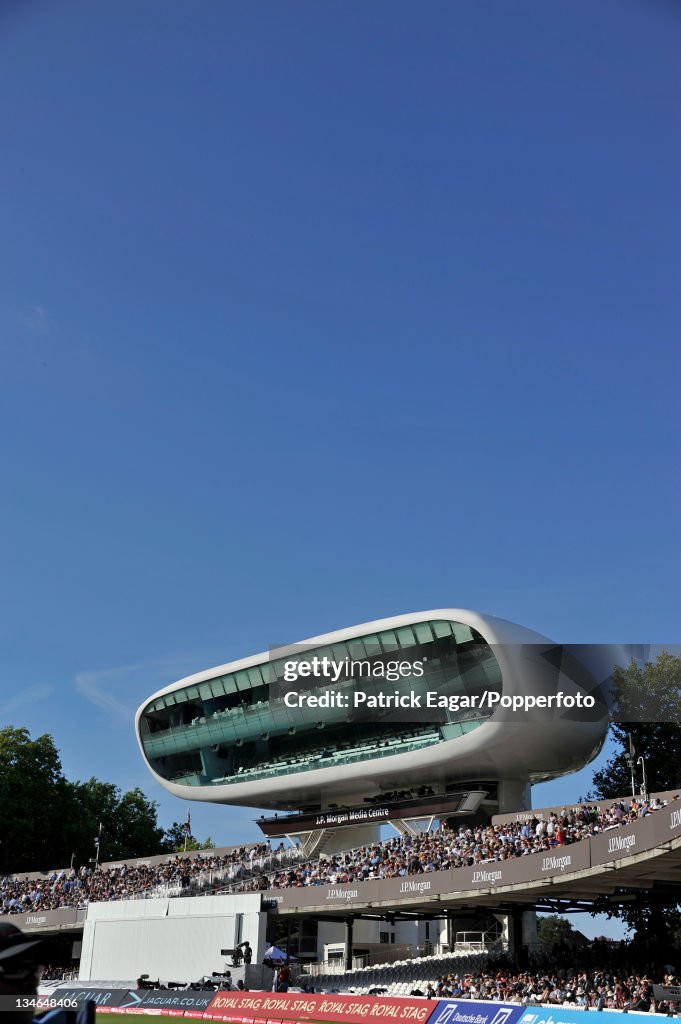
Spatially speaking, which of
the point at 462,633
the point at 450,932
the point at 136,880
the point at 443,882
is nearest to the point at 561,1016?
the point at 443,882

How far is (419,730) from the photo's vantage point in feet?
197

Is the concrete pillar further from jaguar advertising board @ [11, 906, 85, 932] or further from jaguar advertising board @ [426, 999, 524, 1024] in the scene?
jaguar advertising board @ [426, 999, 524, 1024]

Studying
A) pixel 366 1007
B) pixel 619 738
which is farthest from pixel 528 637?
pixel 366 1007

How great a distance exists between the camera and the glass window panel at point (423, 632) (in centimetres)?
5869

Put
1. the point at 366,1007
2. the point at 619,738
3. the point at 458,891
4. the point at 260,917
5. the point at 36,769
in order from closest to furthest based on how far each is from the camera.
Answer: the point at 366,1007
the point at 458,891
the point at 260,917
the point at 619,738
the point at 36,769

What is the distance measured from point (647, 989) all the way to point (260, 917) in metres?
24.4

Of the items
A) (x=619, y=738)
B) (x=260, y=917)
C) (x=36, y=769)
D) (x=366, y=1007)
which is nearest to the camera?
(x=366, y=1007)

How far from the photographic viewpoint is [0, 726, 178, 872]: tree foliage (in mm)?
90562

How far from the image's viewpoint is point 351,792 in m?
65.9

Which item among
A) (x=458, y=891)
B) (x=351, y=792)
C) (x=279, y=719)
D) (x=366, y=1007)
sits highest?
(x=279, y=719)

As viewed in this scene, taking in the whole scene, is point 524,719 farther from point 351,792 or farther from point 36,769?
point 36,769

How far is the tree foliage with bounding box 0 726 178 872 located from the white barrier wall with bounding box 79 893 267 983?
33.7m
